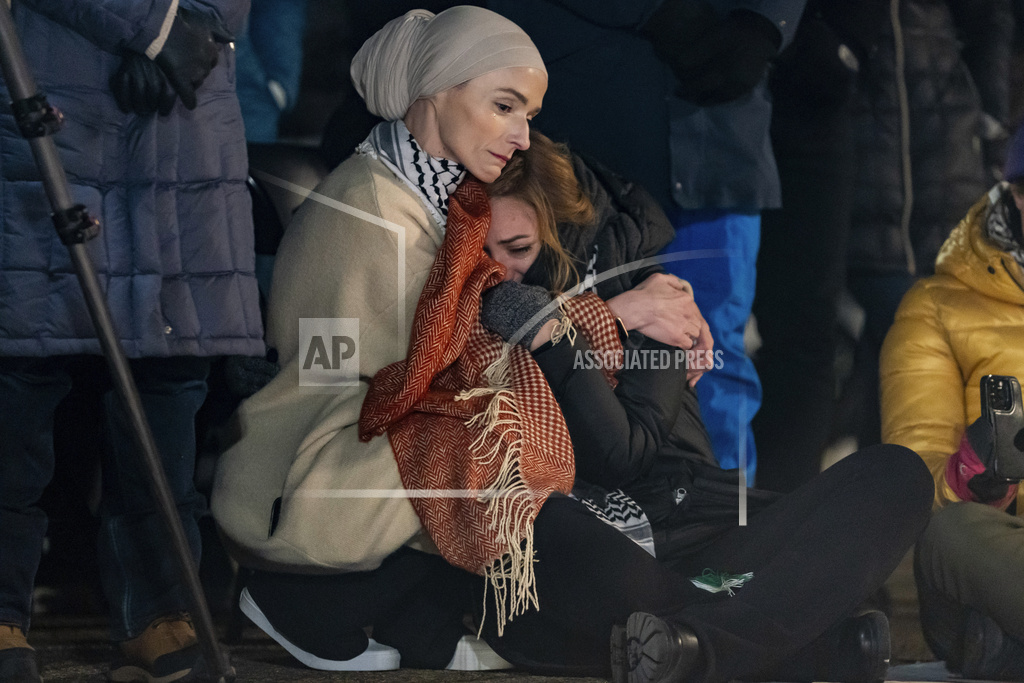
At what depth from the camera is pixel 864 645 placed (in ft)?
8.21

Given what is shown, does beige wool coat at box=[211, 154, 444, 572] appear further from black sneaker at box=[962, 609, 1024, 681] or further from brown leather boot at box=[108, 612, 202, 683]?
black sneaker at box=[962, 609, 1024, 681]

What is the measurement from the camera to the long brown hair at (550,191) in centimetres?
256

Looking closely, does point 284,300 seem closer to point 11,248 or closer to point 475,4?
point 11,248

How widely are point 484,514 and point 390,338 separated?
460 millimetres

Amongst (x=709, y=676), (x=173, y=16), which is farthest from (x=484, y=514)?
(x=173, y=16)

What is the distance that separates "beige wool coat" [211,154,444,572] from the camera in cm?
250

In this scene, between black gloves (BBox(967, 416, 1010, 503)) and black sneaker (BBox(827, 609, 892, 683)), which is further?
black gloves (BBox(967, 416, 1010, 503))

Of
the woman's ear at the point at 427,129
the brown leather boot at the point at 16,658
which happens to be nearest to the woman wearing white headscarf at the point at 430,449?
the woman's ear at the point at 427,129

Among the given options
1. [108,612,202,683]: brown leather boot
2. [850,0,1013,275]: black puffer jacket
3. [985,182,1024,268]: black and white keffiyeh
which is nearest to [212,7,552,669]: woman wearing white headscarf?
[108,612,202,683]: brown leather boot

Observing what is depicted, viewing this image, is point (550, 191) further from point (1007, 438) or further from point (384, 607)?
point (1007, 438)

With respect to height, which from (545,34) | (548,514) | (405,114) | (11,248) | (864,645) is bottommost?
(864,645)

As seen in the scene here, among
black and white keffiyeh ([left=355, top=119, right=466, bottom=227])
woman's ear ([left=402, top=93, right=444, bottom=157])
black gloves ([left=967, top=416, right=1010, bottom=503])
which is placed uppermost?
woman's ear ([left=402, top=93, right=444, bottom=157])

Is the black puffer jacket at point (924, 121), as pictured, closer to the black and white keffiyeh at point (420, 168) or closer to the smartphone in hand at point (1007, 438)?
the smartphone in hand at point (1007, 438)

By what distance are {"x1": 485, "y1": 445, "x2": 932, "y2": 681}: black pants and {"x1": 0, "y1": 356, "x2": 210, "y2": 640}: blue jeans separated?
2.66 ft
